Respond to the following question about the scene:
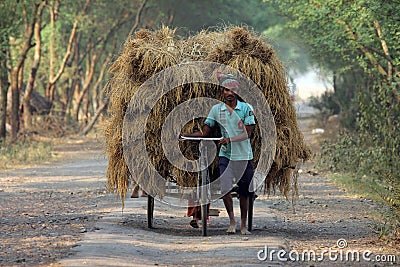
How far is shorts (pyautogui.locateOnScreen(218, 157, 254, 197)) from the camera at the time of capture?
9.64 m

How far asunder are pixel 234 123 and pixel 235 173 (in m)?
0.59

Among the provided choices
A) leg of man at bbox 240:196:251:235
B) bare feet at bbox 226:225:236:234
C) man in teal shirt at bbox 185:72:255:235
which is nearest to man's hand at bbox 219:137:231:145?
man in teal shirt at bbox 185:72:255:235

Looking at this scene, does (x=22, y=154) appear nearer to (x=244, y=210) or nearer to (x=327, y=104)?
(x=244, y=210)

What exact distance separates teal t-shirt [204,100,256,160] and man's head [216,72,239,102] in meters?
0.13

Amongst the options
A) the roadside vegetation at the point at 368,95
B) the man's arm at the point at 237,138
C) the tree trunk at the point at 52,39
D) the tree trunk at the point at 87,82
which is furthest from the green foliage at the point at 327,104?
the man's arm at the point at 237,138

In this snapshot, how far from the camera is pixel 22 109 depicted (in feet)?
109

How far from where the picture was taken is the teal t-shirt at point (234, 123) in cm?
961

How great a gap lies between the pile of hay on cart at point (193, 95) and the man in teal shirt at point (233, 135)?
0.37 metres

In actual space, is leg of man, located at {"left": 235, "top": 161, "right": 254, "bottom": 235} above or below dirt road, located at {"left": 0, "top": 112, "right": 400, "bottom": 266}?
above

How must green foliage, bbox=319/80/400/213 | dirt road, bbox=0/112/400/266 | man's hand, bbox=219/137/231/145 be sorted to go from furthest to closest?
1. green foliage, bbox=319/80/400/213
2. man's hand, bbox=219/137/231/145
3. dirt road, bbox=0/112/400/266

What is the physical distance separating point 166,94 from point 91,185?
7.44m

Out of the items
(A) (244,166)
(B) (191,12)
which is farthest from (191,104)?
(B) (191,12)

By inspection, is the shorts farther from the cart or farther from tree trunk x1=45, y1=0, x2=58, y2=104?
tree trunk x1=45, y1=0, x2=58, y2=104

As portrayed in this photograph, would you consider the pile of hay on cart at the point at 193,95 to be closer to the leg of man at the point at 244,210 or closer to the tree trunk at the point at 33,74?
the leg of man at the point at 244,210
